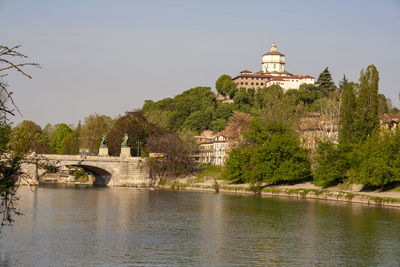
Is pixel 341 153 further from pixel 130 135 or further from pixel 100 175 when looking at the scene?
pixel 100 175

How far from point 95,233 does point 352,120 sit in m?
38.7

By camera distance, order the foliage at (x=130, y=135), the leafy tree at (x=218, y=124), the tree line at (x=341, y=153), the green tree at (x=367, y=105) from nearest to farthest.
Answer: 1. the tree line at (x=341, y=153)
2. the green tree at (x=367, y=105)
3. the foliage at (x=130, y=135)
4. the leafy tree at (x=218, y=124)

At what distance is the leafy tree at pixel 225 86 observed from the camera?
6594 inches

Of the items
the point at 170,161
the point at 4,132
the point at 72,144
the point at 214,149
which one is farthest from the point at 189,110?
the point at 4,132

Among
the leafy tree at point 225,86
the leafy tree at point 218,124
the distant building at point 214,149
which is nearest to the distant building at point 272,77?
the leafy tree at point 225,86

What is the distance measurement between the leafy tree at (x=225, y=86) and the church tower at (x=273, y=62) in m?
17.8

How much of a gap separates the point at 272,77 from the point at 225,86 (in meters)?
17.1

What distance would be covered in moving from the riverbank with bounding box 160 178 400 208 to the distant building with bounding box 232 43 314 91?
86981 millimetres

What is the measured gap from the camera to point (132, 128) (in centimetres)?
9931

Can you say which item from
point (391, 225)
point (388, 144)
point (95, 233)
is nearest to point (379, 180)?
point (388, 144)

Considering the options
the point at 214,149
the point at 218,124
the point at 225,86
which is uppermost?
the point at 225,86

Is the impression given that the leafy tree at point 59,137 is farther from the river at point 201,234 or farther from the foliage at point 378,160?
the foliage at point 378,160

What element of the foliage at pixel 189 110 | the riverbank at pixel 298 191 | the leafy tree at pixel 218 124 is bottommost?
the riverbank at pixel 298 191

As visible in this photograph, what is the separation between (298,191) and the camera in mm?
68812
